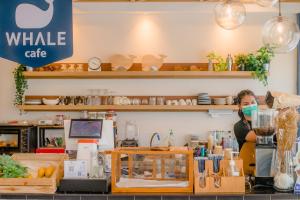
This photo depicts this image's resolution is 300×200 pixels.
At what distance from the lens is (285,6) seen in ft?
23.2

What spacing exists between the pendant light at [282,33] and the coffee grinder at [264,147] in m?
0.67

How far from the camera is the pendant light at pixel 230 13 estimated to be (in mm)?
3785

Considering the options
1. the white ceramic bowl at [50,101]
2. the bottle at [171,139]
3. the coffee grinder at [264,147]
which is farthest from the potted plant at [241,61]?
the coffee grinder at [264,147]

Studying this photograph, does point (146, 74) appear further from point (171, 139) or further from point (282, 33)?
point (282, 33)

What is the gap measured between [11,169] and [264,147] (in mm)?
1787

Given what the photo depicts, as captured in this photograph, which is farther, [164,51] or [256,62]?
[164,51]

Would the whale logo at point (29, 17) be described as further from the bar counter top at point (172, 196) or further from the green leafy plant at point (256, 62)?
the green leafy plant at point (256, 62)

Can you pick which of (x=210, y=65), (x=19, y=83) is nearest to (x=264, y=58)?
(x=210, y=65)

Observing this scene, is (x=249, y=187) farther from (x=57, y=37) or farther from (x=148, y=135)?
(x=148, y=135)

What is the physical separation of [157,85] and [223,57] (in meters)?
1.15

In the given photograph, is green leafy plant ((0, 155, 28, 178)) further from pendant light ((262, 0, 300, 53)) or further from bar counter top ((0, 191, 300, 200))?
pendant light ((262, 0, 300, 53))

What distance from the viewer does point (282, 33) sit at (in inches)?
146

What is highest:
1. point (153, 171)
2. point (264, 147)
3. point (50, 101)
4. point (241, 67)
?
point (241, 67)

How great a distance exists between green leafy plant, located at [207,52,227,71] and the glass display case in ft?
13.4
